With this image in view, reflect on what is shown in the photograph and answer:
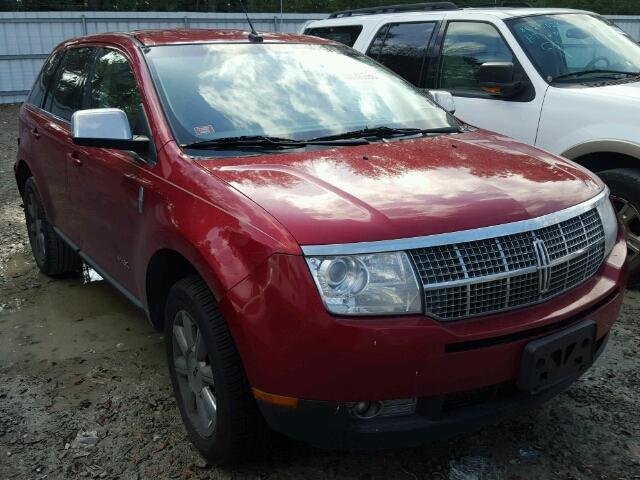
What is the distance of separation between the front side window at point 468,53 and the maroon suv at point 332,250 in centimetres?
187

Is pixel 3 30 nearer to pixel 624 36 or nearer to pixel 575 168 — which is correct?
pixel 624 36

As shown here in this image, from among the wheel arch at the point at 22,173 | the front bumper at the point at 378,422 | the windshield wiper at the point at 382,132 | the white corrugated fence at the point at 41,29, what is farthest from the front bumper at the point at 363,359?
the white corrugated fence at the point at 41,29

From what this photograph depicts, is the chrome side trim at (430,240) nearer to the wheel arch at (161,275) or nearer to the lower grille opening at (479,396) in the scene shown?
the lower grille opening at (479,396)

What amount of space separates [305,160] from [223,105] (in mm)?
613

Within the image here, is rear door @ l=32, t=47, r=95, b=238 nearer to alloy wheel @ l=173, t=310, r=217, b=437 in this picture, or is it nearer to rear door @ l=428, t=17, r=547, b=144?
alloy wheel @ l=173, t=310, r=217, b=437

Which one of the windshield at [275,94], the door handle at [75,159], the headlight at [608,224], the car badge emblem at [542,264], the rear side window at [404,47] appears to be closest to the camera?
the car badge emblem at [542,264]

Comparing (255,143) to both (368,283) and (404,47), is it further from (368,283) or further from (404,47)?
(404,47)

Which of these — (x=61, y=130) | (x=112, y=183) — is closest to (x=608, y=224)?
(x=112, y=183)

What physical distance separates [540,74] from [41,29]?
1428 centimetres

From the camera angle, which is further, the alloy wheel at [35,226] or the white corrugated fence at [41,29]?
the white corrugated fence at [41,29]

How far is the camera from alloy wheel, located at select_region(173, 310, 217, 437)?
2.69m

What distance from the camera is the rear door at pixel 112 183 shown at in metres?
3.21

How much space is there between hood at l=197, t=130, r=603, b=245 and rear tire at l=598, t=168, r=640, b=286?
4.69ft

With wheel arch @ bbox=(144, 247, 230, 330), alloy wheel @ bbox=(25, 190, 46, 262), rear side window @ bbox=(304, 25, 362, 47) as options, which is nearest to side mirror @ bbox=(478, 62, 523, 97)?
rear side window @ bbox=(304, 25, 362, 47)
